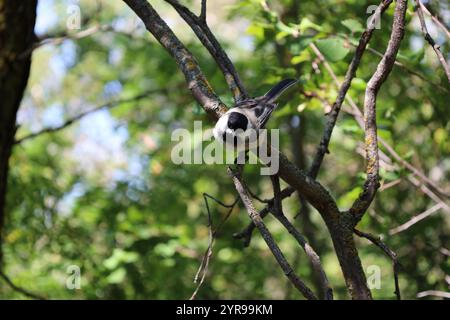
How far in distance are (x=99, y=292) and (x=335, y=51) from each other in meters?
2.49

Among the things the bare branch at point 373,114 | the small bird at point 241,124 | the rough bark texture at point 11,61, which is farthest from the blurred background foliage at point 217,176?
the bare branch at point 373,114

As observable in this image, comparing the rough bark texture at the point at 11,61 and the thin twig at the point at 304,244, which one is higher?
the rough bark texture at the point at 11,61

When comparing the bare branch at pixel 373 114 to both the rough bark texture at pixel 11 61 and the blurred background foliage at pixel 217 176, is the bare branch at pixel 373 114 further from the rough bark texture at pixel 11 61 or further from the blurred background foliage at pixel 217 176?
the rough bark texture at pixel 11 61

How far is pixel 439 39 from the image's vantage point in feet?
13.5

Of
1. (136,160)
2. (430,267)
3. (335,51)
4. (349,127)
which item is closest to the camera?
(335,51)

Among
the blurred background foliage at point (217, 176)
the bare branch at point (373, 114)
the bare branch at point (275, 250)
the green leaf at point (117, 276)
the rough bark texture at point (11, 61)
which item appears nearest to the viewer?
the bare branch at point (275, 250)

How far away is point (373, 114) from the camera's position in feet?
7.02

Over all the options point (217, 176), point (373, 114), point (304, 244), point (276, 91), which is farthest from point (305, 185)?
point (217, 176)

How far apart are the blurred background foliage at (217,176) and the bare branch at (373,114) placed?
2.96 ft

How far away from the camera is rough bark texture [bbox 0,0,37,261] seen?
3.10 meters

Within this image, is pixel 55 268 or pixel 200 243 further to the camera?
pixel 200 243

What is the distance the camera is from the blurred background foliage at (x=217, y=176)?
3.59 m

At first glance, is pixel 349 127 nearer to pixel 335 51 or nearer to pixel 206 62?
pixel 335 51
